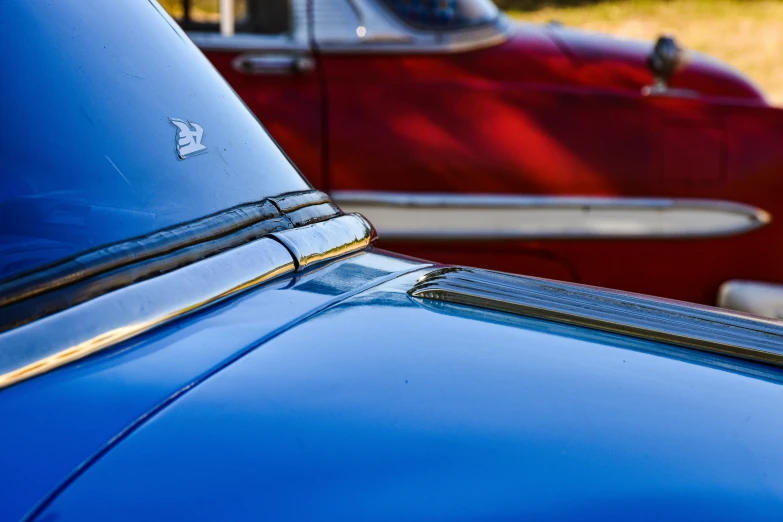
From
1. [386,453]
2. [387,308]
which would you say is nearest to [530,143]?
[387,308]

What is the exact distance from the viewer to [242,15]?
395 centimetres

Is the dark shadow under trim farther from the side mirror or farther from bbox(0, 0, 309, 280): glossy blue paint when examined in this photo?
the side mirror

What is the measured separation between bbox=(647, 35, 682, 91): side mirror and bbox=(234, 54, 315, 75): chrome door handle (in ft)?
4.05

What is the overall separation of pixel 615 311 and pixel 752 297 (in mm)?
2417

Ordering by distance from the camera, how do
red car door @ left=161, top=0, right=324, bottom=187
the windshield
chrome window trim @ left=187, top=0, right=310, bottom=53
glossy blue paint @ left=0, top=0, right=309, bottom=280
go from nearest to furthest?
glossy blue paint @ left=0, top=0, right=309, bottom=280 → red car door @ left=161, top=0, right=324, bottom=187 → chrome window trim @ left=187, top=0, right=310, bottom=53 → the windshield

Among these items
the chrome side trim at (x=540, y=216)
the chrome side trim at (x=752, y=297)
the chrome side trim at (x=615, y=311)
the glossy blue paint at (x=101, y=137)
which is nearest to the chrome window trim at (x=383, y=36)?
the chrome side trim at (x=540, y=216)

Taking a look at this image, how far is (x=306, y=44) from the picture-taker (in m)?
3.65

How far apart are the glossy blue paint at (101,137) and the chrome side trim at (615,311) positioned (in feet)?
1.00

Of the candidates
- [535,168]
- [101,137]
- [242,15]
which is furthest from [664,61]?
[101,137]

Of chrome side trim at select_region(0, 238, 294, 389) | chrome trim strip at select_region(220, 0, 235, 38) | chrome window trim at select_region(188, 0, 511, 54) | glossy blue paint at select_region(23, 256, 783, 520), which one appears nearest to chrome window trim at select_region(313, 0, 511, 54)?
chrome window trim at select_region(188, 0, 511, 54)

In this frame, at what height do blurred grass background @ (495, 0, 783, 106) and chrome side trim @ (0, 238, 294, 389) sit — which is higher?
blurred grass background @ (495, 0, 783, 106)

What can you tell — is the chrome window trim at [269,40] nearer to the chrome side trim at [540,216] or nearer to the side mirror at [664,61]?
the chrome side trim at [540,216]

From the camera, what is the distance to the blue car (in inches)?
34.3

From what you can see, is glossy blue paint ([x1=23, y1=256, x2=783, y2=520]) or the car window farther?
the car window
